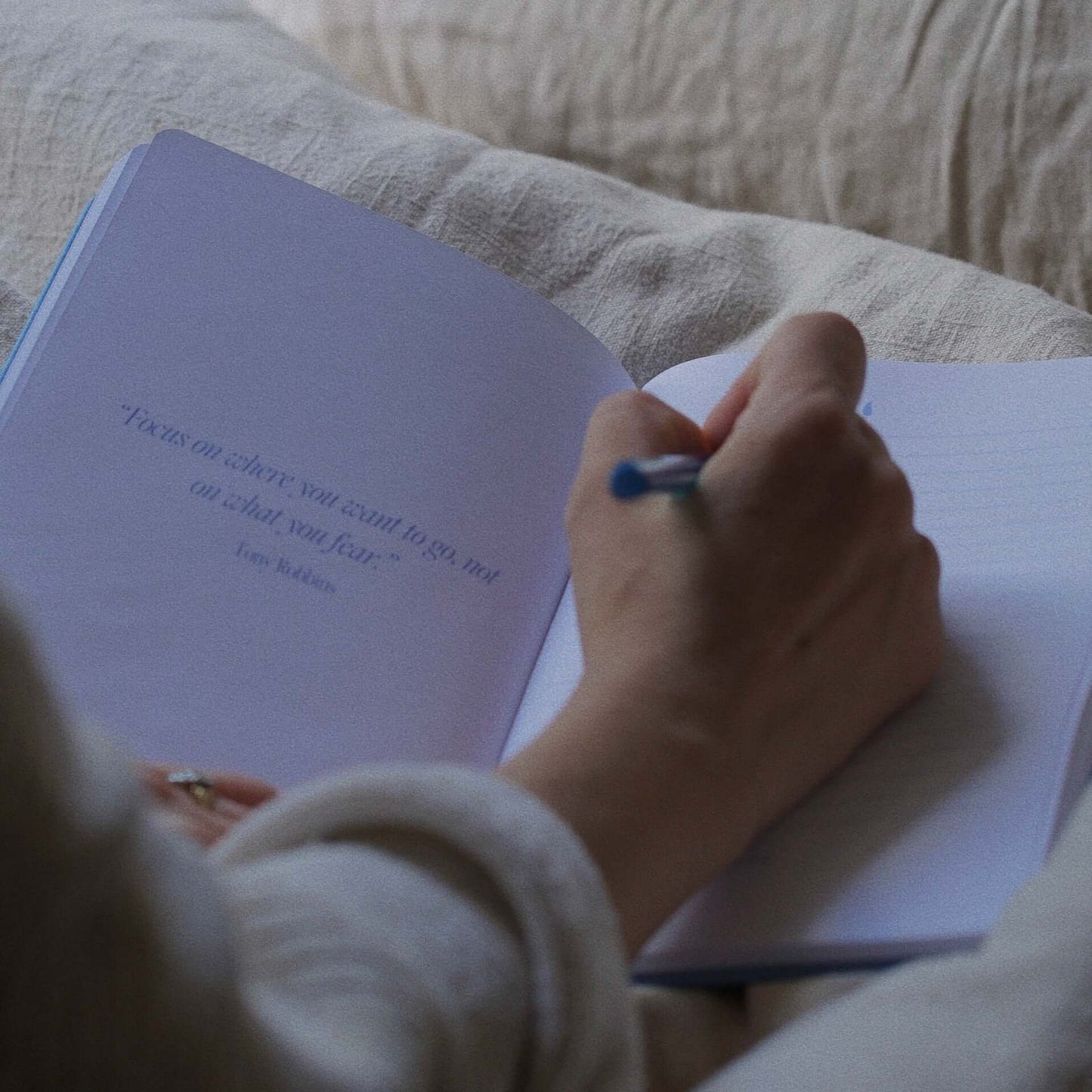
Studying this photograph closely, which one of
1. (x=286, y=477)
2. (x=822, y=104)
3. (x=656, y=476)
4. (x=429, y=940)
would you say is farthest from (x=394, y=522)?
(x=822, y=104)

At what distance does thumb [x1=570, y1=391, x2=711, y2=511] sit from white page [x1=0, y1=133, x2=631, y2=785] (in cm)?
6

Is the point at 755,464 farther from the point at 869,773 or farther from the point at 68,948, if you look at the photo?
the point at 68,948

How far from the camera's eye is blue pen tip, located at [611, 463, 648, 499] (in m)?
0.41

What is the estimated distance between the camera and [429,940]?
0.99 feet

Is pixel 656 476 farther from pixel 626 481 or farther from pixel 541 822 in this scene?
pixel 541 822

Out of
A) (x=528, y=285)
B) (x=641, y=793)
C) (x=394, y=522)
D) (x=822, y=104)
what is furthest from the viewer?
(x=822, y=104)

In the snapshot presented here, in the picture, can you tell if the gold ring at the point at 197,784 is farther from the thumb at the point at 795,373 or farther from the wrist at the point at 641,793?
the thumb at the point at 795,373

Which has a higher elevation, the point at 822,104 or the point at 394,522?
the point at 822,104

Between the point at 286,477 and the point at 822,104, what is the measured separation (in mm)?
503

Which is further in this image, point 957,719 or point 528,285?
point 528,285

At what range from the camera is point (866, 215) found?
89cm

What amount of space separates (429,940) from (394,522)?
Answer: 0.88ft

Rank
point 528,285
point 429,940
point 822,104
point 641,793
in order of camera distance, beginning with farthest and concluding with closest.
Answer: point 822,104, point 528,285, point 641,793, point 429,940

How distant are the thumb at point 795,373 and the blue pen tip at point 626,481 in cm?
8
